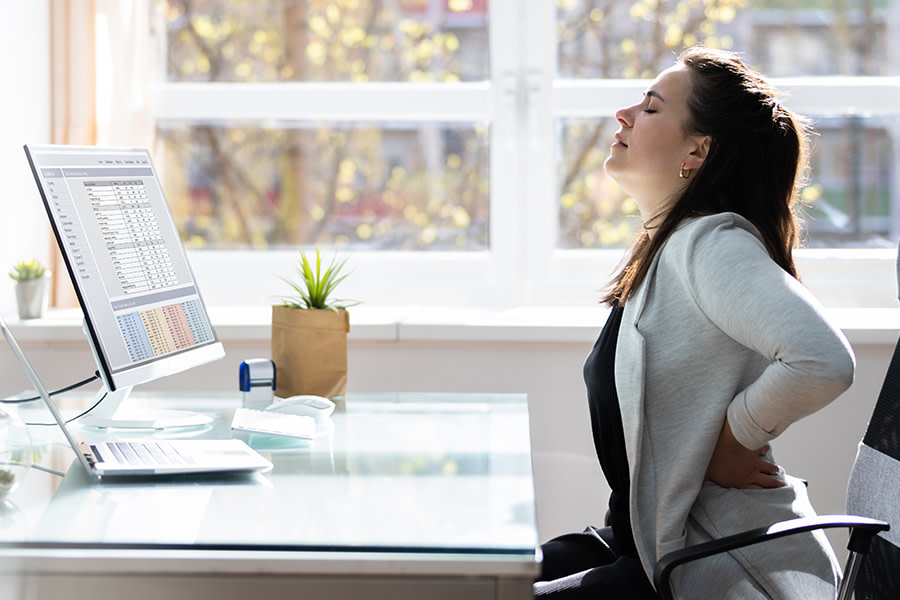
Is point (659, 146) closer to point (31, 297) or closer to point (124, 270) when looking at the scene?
point (124, 270)

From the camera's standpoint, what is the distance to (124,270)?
5.49ft

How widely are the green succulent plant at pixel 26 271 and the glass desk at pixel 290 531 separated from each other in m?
1.12

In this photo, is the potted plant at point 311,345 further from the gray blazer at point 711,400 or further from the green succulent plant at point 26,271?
the green succulent plant at point 26,271

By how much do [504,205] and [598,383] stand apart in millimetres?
1213

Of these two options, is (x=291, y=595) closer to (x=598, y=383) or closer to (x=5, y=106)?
(x=598, y=383)

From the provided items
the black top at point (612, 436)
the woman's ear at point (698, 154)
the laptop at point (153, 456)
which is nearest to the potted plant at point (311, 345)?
the laptop at point (153, 456)

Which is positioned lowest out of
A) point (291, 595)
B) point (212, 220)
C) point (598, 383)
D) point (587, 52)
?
point (291, 595)

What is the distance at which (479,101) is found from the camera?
2785 mm

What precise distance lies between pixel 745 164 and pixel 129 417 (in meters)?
1.18

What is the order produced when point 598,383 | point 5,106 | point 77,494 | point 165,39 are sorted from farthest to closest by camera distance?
1. point 165,39
2. point 5,106
3. point 598,383
4. point 77,494

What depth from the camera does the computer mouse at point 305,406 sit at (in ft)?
5.82

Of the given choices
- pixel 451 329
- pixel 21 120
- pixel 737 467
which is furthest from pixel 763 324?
pixel 21 120

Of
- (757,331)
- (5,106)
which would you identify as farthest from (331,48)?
(757,331)

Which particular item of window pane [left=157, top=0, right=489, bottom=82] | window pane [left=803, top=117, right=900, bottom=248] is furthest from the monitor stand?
window pane [left=803, top=117, right=900, bottom=248]
